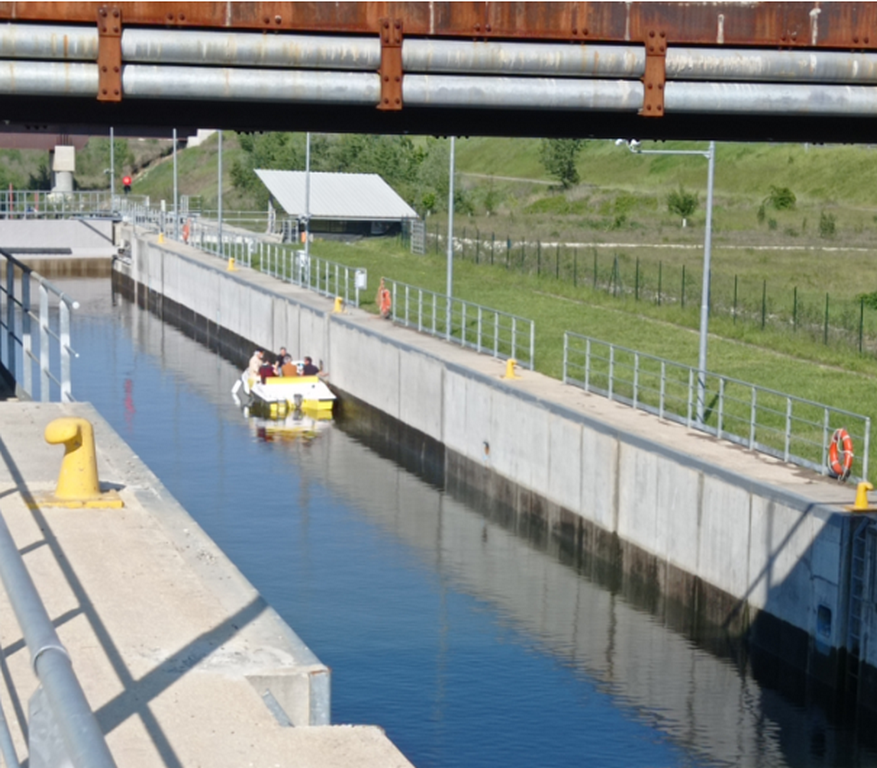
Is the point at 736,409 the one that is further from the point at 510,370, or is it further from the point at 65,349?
the point at 65,349

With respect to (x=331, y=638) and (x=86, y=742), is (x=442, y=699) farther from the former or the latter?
(x=86, y=742)

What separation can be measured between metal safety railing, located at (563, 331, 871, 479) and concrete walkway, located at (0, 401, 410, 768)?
12.4 meters

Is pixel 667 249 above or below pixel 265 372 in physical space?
above

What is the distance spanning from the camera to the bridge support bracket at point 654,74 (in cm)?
1305

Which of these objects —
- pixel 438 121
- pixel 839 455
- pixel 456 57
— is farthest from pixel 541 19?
pixel 839 455

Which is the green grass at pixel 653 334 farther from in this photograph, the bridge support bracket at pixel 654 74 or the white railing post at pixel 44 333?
the white railing post at pixel 44 333

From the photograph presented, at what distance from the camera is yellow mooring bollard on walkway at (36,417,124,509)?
11.4 metres

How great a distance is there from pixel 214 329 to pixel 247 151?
1705 inches

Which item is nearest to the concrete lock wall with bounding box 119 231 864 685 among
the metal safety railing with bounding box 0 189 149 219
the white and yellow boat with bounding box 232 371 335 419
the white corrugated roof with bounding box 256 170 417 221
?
the white and yellow boat with bounding box 232 371 335 419

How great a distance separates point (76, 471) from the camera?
11.7 metres

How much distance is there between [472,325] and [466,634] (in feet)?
64.1

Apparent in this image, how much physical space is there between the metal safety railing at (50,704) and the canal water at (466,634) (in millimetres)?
14446

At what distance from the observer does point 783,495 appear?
20.1 m

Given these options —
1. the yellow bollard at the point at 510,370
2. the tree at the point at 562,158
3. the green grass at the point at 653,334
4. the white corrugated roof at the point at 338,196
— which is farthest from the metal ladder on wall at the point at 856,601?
the tree at the point at 562,158
